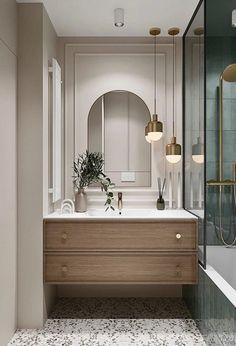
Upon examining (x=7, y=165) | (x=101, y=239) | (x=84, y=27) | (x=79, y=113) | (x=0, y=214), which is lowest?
(x=101, y=239)

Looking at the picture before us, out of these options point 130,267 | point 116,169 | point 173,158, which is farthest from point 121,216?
point 173,158

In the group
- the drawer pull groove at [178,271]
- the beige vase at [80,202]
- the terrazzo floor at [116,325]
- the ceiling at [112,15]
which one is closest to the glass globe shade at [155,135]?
the beige vase at [80,202]

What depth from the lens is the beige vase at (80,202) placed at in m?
3.17

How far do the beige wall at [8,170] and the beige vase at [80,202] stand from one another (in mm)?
617

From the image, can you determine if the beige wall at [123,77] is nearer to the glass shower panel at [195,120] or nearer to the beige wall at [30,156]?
the glass shower panel at [195,120]

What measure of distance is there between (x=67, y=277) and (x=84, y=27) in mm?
2103

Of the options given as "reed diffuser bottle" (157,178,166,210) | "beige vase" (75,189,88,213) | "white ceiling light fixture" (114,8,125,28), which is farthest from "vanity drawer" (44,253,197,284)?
"white ceiling light fixture" (114,8,125,28)

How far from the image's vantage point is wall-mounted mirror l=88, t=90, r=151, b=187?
11.2 ft

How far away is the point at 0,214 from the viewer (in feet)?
7.78

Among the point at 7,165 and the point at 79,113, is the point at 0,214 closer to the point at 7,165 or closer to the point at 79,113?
the point at 7,165

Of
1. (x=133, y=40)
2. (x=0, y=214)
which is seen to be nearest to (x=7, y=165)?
(x=0, y=214)

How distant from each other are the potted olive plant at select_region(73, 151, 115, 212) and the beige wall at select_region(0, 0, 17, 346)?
25.5 inches

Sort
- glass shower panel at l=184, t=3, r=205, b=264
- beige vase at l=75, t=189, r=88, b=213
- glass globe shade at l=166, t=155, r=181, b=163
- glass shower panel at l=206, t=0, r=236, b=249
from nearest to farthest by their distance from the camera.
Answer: glass shower panel at l=184, t=3, r=205, b=264, glass shower panel at l=206, t=0, r=236, b=249, beige vase at l=75, t=189, r=88, b=213, glass globe shade at l=166, t=155, r=181, b=163

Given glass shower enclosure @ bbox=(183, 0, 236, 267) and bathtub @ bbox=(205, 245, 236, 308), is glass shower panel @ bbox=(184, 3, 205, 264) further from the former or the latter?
bathtub @ bbox=(205, 245, 236, 308)
